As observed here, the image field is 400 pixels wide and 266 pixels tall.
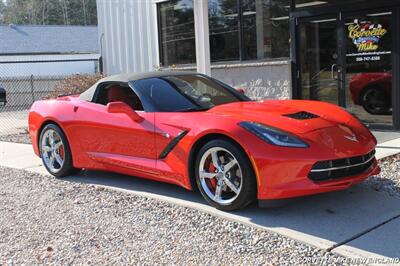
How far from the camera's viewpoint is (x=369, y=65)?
32.3 feet

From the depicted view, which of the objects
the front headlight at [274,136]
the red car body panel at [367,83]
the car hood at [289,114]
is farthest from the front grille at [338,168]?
the red car body panel at [367,83]

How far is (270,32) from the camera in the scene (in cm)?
1156

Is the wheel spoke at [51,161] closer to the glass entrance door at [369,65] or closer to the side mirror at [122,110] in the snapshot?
the side mirror at [122,110]

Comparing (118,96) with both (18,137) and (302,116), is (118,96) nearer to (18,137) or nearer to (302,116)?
(302,116)

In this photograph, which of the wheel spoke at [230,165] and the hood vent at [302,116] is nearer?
the wheel spoke at [230,165]

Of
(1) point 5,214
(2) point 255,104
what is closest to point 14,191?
(1) point 5,214

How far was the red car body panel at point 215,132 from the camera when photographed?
4633 mm

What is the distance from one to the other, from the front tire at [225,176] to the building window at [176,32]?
8.64 metres

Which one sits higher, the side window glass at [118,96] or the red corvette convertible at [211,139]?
the side window glass at [118,96]

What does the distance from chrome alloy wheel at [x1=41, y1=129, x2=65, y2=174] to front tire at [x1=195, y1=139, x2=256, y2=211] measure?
8.53ft

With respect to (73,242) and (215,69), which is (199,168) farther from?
(215,69)

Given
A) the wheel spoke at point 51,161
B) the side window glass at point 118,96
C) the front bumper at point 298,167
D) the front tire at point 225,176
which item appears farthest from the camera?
the wheel spoke at point 51,161

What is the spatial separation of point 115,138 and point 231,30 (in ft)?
22.9

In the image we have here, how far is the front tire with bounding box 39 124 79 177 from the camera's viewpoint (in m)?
6.91
